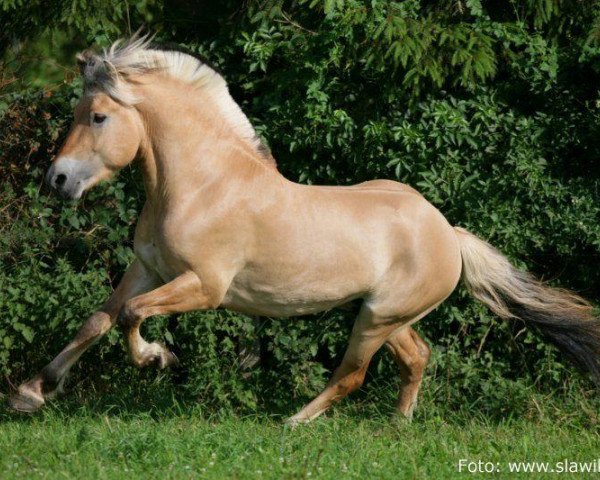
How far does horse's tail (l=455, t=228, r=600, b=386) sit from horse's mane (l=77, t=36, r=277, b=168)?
1.62 m

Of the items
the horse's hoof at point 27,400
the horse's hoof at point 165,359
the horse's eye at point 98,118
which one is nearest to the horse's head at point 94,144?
the horse's eye at point 98,118

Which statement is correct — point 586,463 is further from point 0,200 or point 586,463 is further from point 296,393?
point 0,200

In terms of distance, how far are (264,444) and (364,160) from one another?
9.03 feet

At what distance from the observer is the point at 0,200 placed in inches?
294

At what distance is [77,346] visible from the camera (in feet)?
19.0

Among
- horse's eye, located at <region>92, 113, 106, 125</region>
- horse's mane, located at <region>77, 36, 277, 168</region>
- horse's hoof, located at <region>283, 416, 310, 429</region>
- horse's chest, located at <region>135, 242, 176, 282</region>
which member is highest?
horse's mane, located at <region>77, 36, 277, 168</region>

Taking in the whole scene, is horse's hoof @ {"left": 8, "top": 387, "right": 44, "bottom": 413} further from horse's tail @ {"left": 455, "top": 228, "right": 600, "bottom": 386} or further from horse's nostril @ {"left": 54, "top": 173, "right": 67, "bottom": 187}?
horse's tail @ {"left": 455, "top": 228, "right": 600, "bottom": 386}

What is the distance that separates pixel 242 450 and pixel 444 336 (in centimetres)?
A: 273

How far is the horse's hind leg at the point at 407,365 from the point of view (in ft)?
21.4

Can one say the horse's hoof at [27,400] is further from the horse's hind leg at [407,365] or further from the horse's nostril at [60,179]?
the horse's hind leg at [407,365]

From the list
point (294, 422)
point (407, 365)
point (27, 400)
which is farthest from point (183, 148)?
point (407, 365)

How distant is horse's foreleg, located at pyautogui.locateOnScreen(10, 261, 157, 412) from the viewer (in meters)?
5.71

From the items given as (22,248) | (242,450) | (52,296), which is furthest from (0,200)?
(242,450)

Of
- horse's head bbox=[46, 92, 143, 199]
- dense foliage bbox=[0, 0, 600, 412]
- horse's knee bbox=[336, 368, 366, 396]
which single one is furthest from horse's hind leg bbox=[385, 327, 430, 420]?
horse's head bbox=[46, 92, 143, 199]
